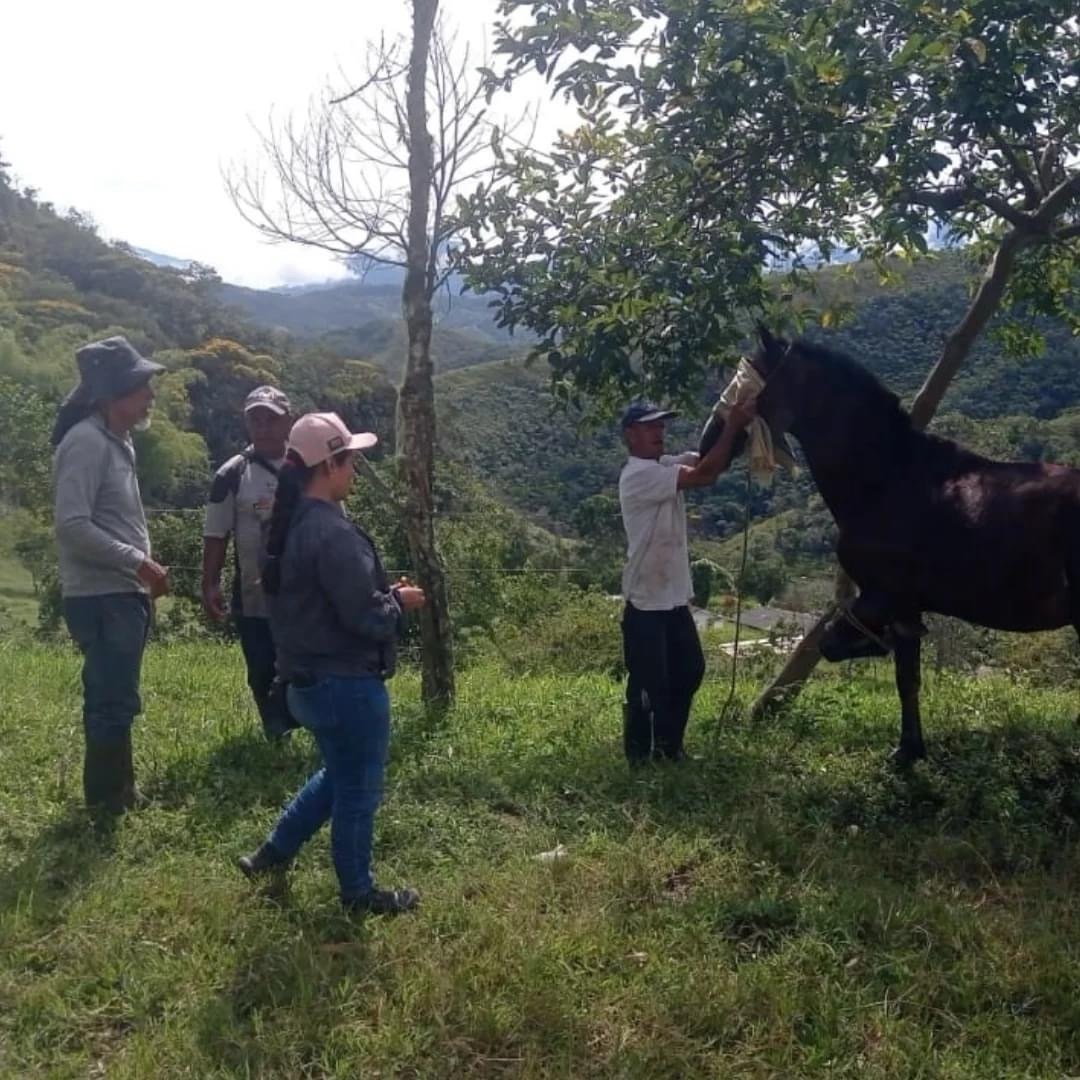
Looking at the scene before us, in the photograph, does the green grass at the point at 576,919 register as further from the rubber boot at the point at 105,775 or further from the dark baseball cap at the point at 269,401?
the dark baseball cap at the point at 269,401

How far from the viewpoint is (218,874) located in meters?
4.25

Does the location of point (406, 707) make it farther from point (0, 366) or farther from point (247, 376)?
point (247, 376)

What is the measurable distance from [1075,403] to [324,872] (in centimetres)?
3564

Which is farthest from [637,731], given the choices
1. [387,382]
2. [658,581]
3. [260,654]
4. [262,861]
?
[387,382]

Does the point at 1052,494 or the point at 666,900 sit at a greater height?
the point at 1052,494

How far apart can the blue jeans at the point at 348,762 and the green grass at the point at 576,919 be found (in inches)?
8.5

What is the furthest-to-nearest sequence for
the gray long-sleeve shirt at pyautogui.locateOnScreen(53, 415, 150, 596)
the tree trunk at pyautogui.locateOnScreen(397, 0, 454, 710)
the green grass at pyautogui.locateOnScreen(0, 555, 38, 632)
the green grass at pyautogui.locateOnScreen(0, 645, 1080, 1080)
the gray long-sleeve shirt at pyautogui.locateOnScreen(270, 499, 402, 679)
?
the green grass at pyautogui.locateOnScreen(0, 555, 38, 632) → the tree trunk at pyautogui.locateOnScreen(397, 0, 454, 710) → the gray long-sleeve shirt at pyautogui.locateOnScreen(53, 415, 150, 596) → the gray long-sleeve shirt at pyautogui.locateOnScreen(270, 499, 402, 679) → the green grass at pyautogui.locateOnScreen(0, 645, 1080, 1080)

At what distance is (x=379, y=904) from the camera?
3.90 meters

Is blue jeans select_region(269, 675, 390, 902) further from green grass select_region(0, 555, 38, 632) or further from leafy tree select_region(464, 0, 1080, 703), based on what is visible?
green grass select_region(0, 555, 38, 632)

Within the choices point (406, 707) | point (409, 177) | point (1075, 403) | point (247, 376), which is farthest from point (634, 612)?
point (247, 376)

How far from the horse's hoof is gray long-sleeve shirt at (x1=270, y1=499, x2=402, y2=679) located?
9.05ft

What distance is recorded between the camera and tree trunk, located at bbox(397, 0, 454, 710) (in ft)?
21.3

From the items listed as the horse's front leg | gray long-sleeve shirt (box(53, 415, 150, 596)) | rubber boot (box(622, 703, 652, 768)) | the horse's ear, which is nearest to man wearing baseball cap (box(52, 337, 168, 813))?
gray long-sleeve shirt (box(53, 415, 150, 596))

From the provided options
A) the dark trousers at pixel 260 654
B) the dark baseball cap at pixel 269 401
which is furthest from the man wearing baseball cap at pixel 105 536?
the dark trousers at pixel 260 654
